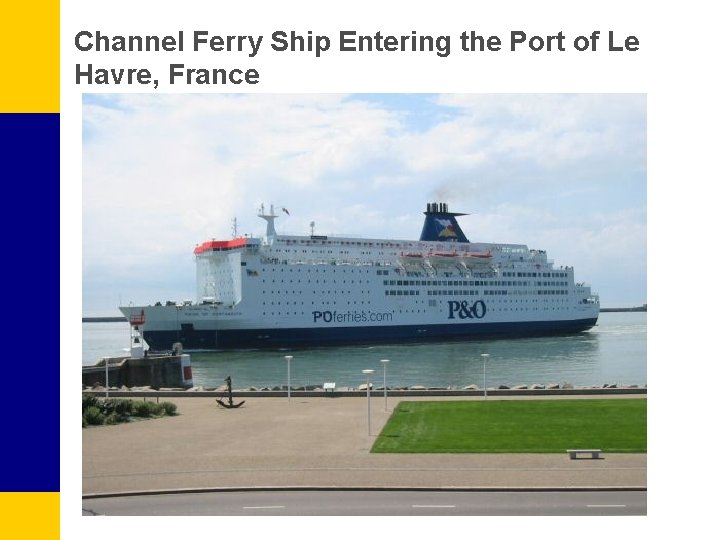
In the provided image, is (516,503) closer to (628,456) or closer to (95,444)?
(628,456)

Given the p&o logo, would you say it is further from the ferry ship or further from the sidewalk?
the sidewalk

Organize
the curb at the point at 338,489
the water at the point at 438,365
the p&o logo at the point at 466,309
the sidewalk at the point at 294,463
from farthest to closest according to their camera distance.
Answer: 1. the p&o logo at the point at 466,309
2. the water at the point at 438,365
3. the sidewalk at the point at 294,463
4. the curb at the point at 338,489

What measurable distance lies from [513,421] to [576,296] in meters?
43.7

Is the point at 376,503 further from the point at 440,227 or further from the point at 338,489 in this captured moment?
the point at 440,227

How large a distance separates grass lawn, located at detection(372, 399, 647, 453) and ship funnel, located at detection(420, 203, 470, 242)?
1508 inches

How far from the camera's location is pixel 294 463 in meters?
8.13

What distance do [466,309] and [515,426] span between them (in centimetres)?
3648

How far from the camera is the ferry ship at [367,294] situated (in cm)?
3709

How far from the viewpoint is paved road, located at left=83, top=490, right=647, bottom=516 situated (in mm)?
6105

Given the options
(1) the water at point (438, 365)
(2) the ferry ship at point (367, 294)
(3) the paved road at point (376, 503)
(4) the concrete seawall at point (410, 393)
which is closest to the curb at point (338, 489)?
(3) the paved road at point (376, 503)

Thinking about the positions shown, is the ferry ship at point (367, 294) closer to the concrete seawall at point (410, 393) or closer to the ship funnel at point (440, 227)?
the ship funnel at point (440, 227)

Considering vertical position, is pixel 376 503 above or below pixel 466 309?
above

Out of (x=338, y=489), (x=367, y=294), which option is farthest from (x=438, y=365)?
(x=338, y=489)

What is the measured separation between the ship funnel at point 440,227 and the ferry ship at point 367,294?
0.08 metres
